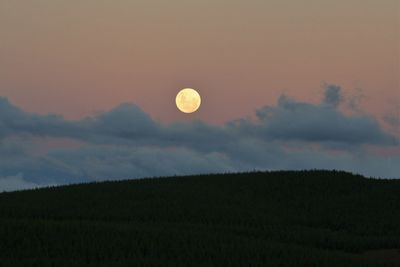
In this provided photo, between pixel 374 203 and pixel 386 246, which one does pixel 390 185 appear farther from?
pixel 386 246

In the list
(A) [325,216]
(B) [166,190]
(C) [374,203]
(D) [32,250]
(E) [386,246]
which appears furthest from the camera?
(B) [166,190]

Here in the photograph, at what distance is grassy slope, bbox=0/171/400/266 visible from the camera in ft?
76.6

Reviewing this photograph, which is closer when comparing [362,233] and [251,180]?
[362,233]

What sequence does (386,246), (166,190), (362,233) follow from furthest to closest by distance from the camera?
1. (166,190)
2. (362,233)
3. (386,246)

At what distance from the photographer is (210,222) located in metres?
33.8

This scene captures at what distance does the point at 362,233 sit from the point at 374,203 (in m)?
8.10

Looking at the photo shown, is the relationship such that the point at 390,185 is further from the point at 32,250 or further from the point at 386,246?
the point at 32,250

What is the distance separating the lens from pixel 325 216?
126ft

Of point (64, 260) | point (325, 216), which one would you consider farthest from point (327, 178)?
point (64, 260)

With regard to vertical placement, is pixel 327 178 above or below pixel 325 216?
above

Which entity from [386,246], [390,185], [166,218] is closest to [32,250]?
[166,218]

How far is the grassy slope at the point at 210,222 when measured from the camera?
23.3 m

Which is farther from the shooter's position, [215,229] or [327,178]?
[327,178]

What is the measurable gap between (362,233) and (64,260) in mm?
17184
